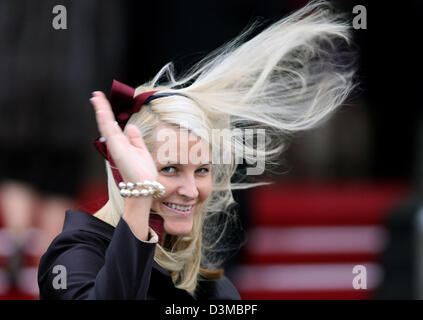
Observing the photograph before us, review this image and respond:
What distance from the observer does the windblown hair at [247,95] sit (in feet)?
5.31

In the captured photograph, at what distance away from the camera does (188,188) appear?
62.6 inches

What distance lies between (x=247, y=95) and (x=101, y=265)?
0.46 meters

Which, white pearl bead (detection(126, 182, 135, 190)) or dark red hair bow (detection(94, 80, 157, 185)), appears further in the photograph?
dark red hair bow (detection(94, 80, 157, 185))

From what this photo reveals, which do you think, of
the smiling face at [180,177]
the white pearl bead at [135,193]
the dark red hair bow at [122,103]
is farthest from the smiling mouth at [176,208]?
the white pearl bead at [135,193]

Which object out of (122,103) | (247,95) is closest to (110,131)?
(122,103)

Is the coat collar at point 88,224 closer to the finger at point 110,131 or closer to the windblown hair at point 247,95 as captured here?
the windblown hair at point 247,95

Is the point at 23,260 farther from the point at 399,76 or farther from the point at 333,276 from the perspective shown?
the point at 399,76

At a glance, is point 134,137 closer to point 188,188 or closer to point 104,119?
point 104,119

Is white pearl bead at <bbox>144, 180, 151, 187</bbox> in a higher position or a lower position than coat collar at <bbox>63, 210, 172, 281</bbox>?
higher

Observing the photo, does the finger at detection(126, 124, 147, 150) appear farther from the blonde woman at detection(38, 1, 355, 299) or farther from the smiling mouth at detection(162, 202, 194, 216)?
the smiling mouth at detection(162, 202, 194, 216)

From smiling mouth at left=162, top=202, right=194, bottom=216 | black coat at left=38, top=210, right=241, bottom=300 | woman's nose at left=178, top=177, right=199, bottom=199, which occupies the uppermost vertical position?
woman's nose at left=178, top=177, right=199, bottom=199

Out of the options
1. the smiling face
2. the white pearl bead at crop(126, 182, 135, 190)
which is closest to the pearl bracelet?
the white pearl bead at crop(126, 182, 135, 190)

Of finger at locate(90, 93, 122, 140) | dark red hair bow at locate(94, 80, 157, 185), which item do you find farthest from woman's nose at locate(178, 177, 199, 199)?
finger at locate(90, 93, 122, 140)

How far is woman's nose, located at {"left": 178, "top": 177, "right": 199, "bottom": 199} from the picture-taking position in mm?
1590
